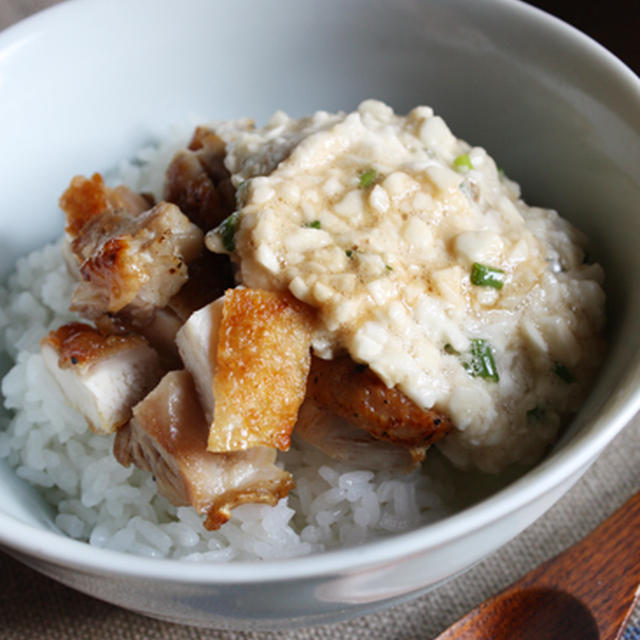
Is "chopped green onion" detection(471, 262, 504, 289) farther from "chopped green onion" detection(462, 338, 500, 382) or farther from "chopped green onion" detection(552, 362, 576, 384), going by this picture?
"chopped green onion" detection(552, 362, 576, 384)

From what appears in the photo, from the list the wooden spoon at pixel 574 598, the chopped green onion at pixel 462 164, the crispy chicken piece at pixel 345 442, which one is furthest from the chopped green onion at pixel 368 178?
the wooden spoon at pixel 574 598

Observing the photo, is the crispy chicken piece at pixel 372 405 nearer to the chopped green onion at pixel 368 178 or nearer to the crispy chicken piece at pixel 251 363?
the crispy chicken piece at pixel 251 363

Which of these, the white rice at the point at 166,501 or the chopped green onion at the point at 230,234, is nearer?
the chopped green onion at the point at 230,234

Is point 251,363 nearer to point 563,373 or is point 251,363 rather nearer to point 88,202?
point 563,373

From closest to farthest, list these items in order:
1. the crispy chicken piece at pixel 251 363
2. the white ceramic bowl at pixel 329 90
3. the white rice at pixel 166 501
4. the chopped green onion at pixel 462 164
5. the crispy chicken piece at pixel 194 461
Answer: the crispy chicken piece at pixel 251 363 → the crispy chicken piece at pixel 194 461 → the white rice at pixel 166 501 → the chopped green onion at pixel 462 164 → the white ceramic bowl at pixel 329 90

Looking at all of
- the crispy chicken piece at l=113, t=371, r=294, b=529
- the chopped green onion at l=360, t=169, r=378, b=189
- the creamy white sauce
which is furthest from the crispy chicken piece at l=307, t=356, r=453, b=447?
the chopped green onion at l=360, t=169, r=378, b=189
